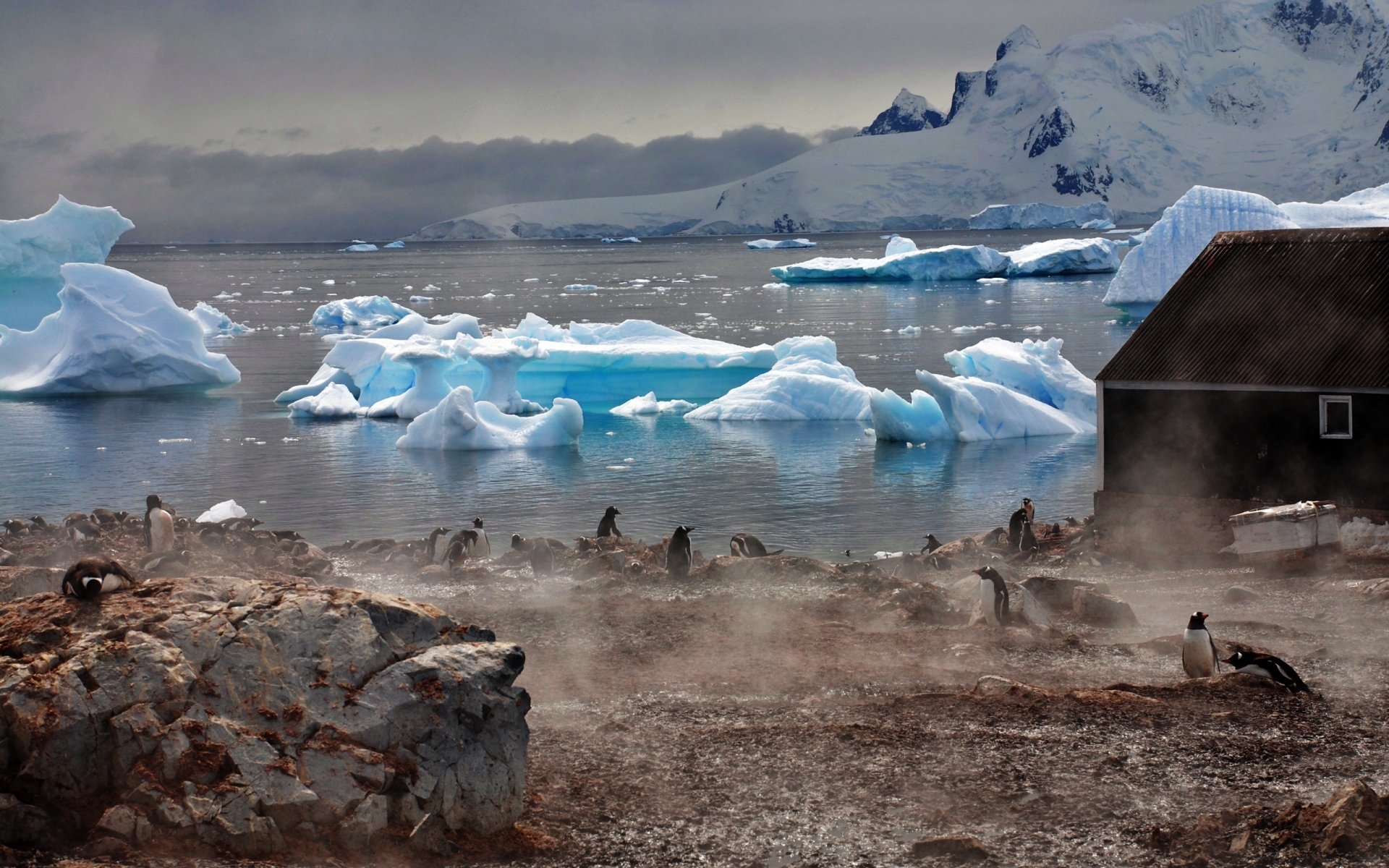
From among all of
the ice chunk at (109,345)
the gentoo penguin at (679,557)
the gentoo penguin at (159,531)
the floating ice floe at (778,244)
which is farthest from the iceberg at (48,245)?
the floating ice floe at (778,244)

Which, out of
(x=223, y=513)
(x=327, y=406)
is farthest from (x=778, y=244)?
(x=223, y=513)

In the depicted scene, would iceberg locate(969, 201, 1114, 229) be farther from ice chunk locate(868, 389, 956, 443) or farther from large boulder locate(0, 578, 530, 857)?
large boulder locate(0, 578, 530, 857)

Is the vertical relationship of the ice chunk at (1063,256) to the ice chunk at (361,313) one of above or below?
above

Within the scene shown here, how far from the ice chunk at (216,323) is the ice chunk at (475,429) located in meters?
23.2

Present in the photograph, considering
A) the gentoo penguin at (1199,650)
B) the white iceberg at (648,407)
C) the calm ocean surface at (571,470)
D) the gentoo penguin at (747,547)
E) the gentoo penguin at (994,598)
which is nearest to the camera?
the gentoo penguin at (1199,650)

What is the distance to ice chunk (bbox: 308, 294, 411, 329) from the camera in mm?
59125

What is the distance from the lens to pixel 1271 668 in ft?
30.7

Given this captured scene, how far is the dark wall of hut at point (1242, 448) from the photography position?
46.8 ft

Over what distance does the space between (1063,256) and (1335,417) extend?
72.0m

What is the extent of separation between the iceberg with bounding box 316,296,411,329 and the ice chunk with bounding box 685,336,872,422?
30.0 metres

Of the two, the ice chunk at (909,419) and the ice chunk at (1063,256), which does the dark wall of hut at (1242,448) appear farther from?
the ice chunk at (1063,256)

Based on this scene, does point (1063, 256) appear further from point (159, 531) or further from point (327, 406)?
point (159, 531)

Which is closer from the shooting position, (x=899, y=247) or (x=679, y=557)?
(x=679, y=557)

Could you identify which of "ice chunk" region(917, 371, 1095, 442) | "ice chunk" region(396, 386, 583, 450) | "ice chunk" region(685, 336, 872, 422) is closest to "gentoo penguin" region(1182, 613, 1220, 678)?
"ice chunk" region(917, 371, 1095, 442)
